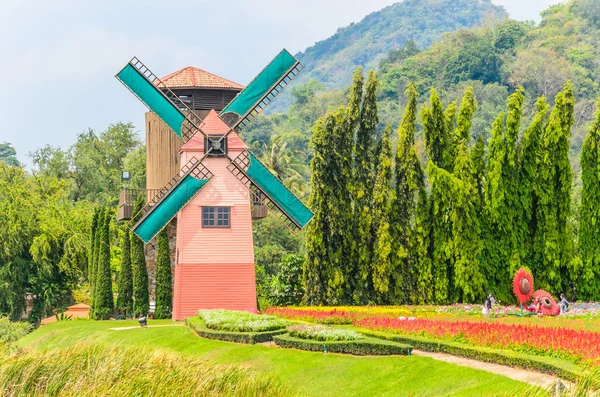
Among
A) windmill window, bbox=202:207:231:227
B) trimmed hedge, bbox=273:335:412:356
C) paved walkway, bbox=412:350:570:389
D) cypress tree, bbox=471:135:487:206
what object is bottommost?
paved walkway, bbox=412:350:570:389

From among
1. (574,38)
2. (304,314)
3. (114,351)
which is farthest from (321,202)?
(574,38)

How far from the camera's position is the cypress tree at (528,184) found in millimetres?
35906

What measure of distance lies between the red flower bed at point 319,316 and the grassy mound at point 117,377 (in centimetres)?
1049

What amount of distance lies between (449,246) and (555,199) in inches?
171

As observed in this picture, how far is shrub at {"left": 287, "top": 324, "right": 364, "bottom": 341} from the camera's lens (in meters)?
22.2

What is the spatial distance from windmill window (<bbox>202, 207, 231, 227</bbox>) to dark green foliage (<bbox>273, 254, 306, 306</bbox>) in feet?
18.8

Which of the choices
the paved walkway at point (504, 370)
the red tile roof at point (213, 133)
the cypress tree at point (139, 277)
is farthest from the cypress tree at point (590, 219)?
the paved walkway at point (504, 370)

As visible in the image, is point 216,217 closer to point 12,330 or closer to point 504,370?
point 12,330

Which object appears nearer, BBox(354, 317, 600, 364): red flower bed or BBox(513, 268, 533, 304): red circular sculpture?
BBox(354, 317, 600, 364): red flower bed

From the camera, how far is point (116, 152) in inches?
2507

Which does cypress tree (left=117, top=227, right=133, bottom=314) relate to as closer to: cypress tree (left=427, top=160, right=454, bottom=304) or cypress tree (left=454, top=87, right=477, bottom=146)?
cypress tree (left=427, top=160, right=454, bottom=304)

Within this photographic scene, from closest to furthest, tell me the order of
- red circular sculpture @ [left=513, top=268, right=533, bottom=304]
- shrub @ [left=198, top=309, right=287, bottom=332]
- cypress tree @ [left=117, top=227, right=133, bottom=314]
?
shrub @ [left=198, top=309, right=287, bottom=332] < red circular sculpture @ [left=513, top=268, right=533, bottom=304] < cypress tree @ [left=117, top=227, right=133, bottom=314]

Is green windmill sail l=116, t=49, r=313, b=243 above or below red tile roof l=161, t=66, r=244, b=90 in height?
below

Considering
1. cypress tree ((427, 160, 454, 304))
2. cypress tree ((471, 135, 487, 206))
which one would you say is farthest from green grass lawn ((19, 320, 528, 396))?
cypress tree ((471, 135, 487, 206))
